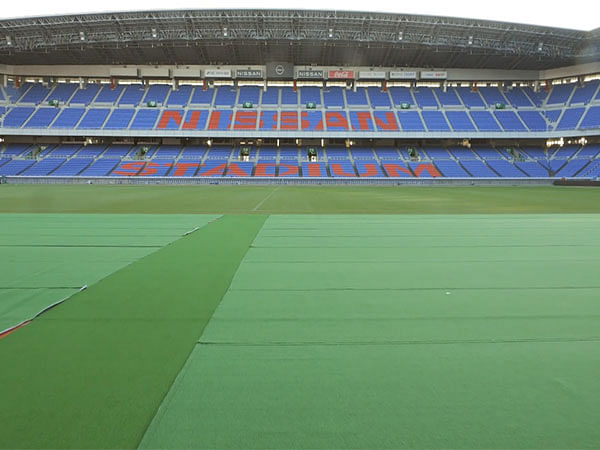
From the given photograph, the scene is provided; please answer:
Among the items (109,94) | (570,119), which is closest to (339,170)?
(570,119)

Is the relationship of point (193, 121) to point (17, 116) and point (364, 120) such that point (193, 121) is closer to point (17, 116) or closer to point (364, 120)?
point (17, 116)

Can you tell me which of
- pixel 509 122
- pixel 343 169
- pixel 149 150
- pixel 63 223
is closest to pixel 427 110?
pixel 509 122

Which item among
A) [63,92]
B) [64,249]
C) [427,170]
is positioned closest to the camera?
[64,249]

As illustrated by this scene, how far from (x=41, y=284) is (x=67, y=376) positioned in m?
3.31

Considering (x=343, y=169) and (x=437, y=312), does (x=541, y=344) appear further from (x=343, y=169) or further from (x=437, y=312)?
(x=343, y=169)

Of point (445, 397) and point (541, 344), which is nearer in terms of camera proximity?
point (445, 397)

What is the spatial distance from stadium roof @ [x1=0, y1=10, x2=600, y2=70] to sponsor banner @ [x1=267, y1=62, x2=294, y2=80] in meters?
2.16

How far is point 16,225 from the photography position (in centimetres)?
1155

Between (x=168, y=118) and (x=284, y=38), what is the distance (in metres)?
19.6

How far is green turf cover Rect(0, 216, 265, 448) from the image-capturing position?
235 cm

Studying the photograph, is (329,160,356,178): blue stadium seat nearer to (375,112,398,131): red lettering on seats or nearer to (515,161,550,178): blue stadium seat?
(375,112,398,131): red lettering on seats

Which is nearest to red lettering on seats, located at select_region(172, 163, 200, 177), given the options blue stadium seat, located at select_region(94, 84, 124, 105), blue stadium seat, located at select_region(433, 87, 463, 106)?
blue stadium seat, located at select_region(94, 84, 124, 105)

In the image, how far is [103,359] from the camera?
3.24 meters

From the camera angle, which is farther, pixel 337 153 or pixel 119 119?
pixel 337 153
